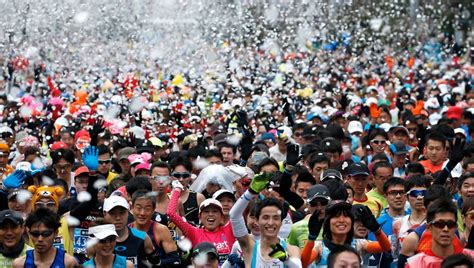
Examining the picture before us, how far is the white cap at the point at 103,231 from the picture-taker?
25.5 ft

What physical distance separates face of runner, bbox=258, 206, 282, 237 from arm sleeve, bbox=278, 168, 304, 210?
2.01 metres

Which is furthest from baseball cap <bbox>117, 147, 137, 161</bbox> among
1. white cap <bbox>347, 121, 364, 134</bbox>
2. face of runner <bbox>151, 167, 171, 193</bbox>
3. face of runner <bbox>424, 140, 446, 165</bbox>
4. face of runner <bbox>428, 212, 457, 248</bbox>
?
face of runner <bbox>428, 212, 457, 248</bbox>

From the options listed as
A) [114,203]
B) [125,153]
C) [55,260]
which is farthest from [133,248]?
[125,153]

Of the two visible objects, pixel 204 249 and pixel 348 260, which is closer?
pixel 348 260

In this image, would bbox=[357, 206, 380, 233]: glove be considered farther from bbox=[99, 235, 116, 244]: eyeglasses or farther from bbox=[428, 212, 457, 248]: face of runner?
bbox=[99, 235, 116, 244]: eyeglasses

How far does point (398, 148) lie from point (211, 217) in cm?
423

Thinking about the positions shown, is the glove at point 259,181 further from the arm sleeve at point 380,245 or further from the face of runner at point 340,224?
the arm sleeve at point 380,245

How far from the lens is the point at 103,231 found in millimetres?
7812

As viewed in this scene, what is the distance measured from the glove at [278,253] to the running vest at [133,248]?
1122 mm

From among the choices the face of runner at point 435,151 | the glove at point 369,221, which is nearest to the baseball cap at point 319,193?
the glove at point 369,221

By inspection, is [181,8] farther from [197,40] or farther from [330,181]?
[330,181]

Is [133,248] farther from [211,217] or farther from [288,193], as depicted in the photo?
[288,193]

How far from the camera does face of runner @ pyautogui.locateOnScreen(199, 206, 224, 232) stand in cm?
884

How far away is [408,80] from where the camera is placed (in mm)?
31469
